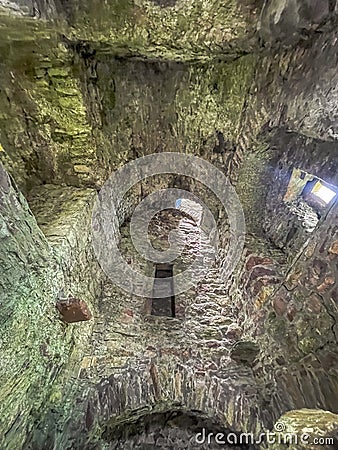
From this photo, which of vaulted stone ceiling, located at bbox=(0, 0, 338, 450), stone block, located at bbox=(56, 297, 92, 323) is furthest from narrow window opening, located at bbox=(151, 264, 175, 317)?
stone block, located at bbox=(56, 297, 92, 323)

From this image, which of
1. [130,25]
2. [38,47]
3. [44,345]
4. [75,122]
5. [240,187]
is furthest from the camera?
[240,187]

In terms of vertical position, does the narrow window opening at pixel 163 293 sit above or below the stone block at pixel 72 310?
below

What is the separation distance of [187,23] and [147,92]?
75 centimetres

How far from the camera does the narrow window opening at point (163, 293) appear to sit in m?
3.49

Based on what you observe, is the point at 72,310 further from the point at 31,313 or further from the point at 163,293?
the point at 163,293

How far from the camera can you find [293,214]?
11.1 ft

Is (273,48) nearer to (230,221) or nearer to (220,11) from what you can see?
(220,11)

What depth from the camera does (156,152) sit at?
12.1ft

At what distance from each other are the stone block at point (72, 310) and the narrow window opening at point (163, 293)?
1.17m

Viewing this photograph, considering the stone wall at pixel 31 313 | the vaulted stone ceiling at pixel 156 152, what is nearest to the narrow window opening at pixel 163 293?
the vaulted stone ceiling at pixel 156 152

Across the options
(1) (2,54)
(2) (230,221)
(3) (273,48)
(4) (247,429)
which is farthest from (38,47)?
(4) (247,429)

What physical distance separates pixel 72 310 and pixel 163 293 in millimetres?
1441

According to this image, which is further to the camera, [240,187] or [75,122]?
[240,187]

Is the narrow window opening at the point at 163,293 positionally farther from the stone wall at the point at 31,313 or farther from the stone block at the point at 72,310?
the stone block at the point at 72,310
